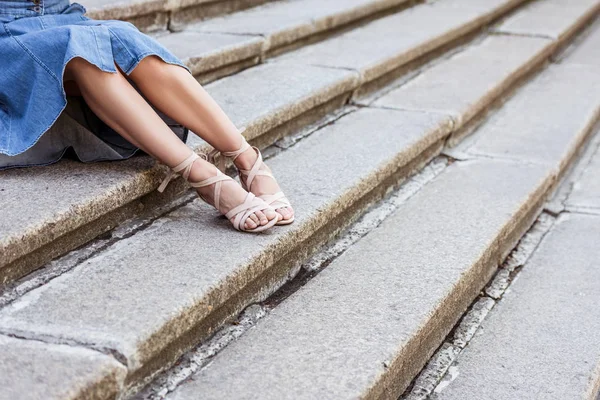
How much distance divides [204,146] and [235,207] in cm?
32

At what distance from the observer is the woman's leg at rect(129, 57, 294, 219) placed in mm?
1992

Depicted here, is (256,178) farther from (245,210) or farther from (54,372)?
(54,372)

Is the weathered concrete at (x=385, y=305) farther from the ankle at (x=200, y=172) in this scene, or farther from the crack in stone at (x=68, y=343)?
the ankle at (x=200, y=172)

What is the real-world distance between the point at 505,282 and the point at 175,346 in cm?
107

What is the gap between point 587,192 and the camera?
292 centimetres

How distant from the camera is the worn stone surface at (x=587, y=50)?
14.3 feet

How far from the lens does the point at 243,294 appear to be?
6.15ft

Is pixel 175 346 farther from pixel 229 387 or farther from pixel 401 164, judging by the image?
pixel 401 164

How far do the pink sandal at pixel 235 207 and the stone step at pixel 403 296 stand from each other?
0.21 metres

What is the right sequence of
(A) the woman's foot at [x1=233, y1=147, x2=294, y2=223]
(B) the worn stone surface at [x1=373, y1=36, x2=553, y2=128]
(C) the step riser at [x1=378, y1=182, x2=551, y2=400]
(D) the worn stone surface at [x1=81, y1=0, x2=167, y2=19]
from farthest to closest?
(B) the worn stone surface at [x1=373, y1=36, x2=553, y2=128] → (D) the worn stone surface at [x1=81, y1=0, x2=167, y2=19] → (A) the woman's foot at [x1=233, y1=147, x2=294, y2=223] → (C) the step riser at [x1=378, y1=182, x2=551, y2=400]

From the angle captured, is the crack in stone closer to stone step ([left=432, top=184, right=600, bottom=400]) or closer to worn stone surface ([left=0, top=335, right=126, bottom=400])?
worn stone surface ([left=0, top=335, right=126, bottom=400])

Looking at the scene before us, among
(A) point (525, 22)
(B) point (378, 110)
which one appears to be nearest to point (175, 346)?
(B) point (378, 110)

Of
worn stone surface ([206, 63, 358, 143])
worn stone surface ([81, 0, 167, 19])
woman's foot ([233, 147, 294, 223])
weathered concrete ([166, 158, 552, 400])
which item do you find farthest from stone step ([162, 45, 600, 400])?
worn stone surface ([81, 0, 167, 19])

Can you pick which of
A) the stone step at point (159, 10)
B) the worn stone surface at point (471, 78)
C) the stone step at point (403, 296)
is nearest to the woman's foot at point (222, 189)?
the stone step at point (403, 296)
